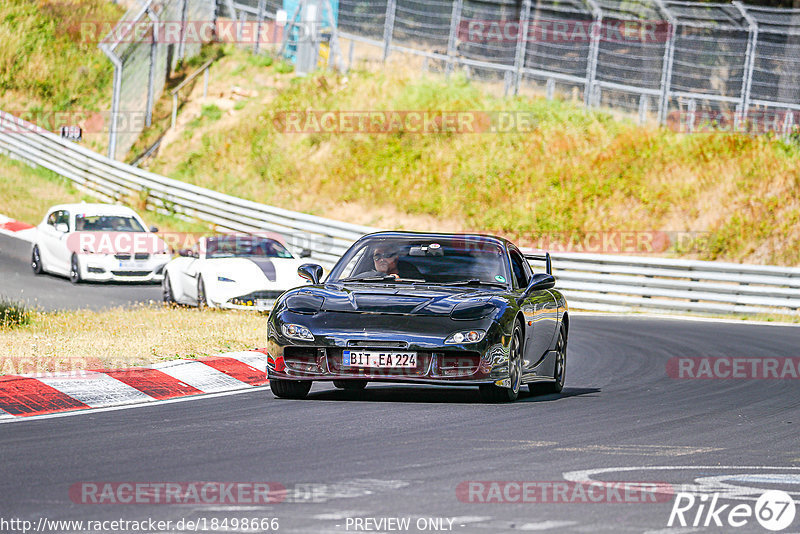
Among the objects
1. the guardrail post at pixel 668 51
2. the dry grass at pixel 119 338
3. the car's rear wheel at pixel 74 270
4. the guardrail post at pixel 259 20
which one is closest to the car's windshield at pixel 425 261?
the dry grass at pixel 119 338

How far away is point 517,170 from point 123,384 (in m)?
23.8

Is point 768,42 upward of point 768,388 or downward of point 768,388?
upward

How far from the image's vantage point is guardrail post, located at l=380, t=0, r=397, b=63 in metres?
34.1

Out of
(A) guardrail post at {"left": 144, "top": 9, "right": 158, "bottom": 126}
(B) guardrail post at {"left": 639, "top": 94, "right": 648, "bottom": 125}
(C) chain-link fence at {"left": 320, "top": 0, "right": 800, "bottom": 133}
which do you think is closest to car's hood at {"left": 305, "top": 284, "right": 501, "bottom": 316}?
(C) chain-link fence at {"left": 320, "top": 0, "right": 800, "bottom": 133}

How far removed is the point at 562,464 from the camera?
24.0 ft

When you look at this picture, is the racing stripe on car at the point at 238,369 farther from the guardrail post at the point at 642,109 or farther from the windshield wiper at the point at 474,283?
the guardrail post at the point at 642,109

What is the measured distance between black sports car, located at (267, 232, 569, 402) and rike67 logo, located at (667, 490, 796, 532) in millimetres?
3558

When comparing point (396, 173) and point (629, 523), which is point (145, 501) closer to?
point (629, 523)

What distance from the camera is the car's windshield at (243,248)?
65.9 ft

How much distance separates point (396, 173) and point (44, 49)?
1642 centimetres

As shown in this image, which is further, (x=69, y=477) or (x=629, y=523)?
(x=69, y=477)

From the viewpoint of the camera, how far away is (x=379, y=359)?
9.76 metres

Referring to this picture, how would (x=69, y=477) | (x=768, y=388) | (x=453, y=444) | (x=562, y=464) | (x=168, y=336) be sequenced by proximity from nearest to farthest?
(x=69, y=477)
(x=562, y=464)
(x=453, y=444)
(x=768, y=388)
(x=168, y=336)

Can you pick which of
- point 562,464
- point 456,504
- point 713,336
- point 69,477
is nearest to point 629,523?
point 456,504
